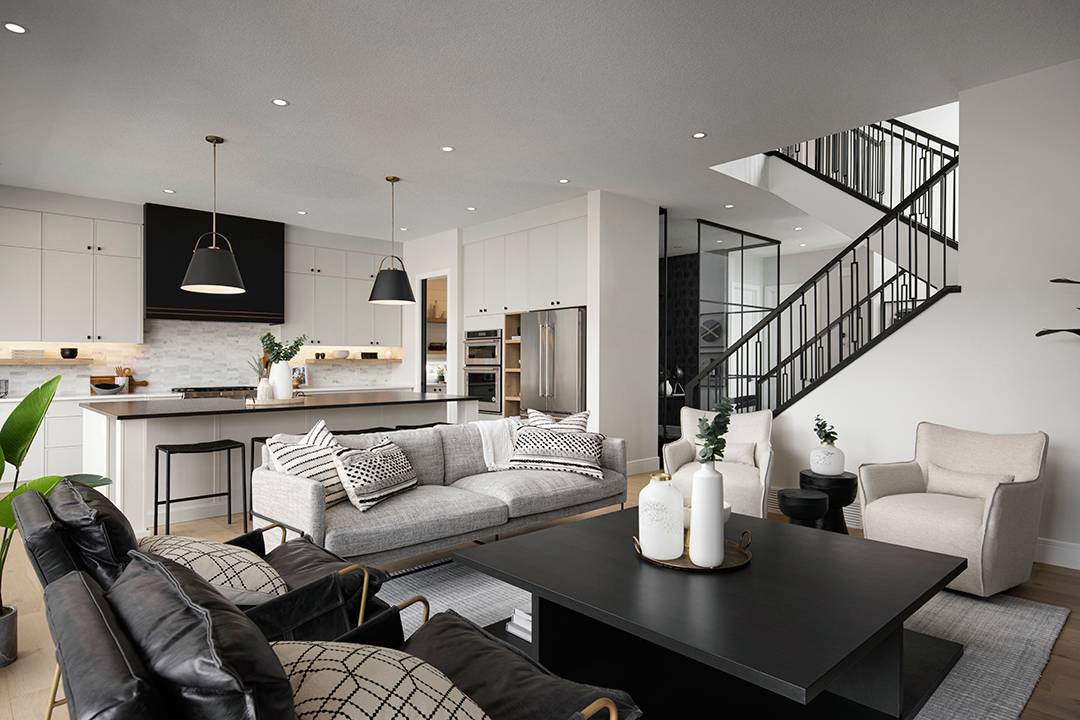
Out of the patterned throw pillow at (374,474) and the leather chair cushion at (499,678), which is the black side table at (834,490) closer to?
the patterned throw pillow at (374,474)

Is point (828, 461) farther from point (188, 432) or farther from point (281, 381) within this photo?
point (188, 432)

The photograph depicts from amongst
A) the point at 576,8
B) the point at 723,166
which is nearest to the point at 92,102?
the point at 576,8

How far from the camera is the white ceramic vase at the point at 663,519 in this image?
7.39 feet

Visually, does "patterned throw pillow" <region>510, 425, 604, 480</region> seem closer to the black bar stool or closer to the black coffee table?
the black coffee table

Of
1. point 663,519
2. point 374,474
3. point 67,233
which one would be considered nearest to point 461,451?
point 374,474

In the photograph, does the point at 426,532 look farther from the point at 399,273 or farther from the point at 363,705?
the point at 399,273

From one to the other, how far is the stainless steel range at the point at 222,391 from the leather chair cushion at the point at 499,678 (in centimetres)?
643

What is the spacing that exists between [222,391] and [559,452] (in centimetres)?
483

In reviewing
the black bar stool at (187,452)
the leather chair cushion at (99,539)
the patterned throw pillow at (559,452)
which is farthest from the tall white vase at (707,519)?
the black bar stool at (187,452)

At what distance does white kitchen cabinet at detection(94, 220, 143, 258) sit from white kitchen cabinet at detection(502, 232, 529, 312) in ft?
12.7

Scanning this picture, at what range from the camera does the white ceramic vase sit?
7.39 feet

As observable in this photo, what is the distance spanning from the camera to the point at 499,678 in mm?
1294

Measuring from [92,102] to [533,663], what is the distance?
4.57 meters

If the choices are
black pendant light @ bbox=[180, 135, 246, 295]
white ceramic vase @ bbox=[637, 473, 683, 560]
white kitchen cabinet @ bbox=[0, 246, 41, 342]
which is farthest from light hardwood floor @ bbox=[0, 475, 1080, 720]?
white kitchen cabinet @ bbox=[0, 246, 41, 342]
